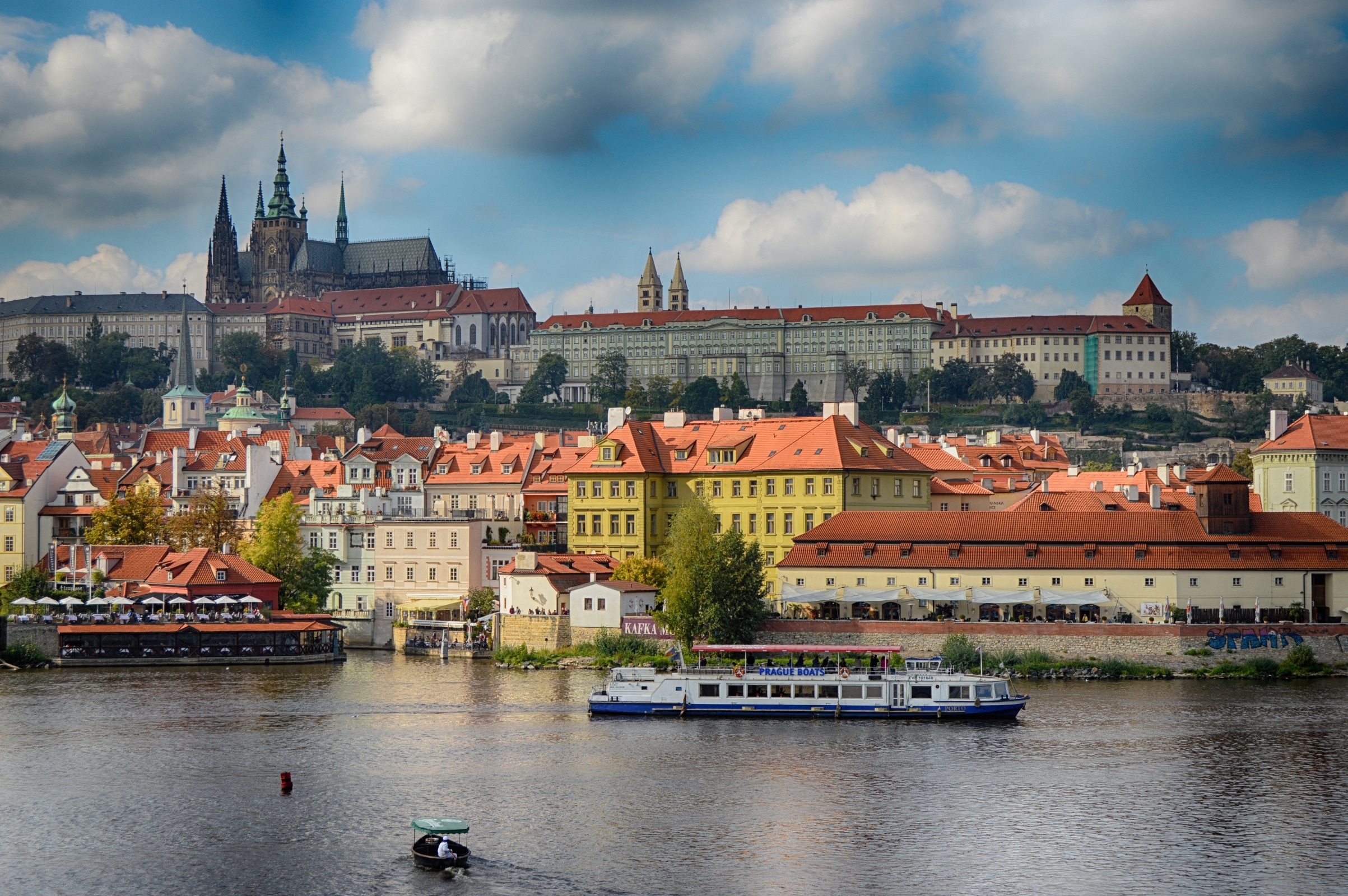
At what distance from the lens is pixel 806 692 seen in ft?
Result: 198

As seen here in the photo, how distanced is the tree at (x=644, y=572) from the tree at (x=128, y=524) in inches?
1047

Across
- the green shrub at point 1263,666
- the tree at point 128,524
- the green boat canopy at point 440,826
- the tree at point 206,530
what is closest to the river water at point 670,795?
the green boat canopy at point 440,826

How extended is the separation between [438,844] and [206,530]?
176ft

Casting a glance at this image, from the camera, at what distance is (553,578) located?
245ft

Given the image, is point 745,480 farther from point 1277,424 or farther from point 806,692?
point 1277,424

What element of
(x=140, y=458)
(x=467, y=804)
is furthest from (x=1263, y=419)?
(x=467, y=804)

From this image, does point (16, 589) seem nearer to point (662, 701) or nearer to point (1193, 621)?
point (662, 701)

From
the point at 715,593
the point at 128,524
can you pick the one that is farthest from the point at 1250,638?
the point at 128,524

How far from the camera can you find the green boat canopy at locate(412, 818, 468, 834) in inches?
1606

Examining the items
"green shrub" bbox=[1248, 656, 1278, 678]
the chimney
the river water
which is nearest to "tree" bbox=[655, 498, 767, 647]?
the river water

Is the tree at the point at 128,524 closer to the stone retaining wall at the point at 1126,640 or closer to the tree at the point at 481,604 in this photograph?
the tree at the point at 481,604

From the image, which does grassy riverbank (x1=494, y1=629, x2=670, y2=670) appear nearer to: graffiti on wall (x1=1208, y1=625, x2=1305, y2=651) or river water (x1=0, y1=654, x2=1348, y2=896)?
river water (x1=0, y1=654, x2=1348, y2=896)

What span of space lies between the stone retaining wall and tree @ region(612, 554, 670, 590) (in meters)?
7.32

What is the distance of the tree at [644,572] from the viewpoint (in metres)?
75.0
